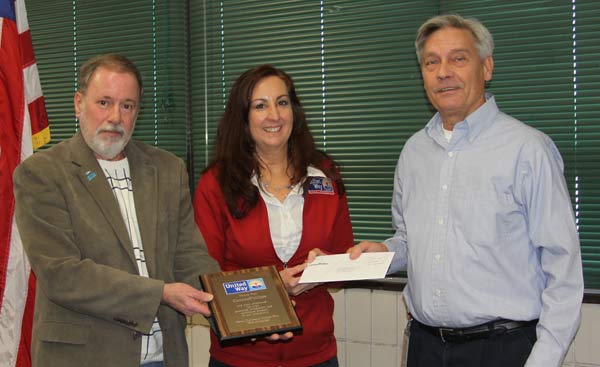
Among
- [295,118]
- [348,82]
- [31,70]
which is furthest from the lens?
[348,82]

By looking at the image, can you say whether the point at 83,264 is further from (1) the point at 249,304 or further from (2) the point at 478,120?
(2) the point at 478,120

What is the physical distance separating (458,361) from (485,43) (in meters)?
1.10

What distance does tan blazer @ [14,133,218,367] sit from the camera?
Result: 6.78ft

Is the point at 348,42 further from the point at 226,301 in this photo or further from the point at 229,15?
the point at 226,301

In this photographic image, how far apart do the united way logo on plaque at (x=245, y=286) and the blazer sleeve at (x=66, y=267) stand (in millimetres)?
265

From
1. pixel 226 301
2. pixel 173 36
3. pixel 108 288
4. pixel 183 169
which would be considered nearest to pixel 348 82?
pixel 173 36

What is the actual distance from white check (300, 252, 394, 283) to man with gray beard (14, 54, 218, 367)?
0.38m

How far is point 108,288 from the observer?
2062mm

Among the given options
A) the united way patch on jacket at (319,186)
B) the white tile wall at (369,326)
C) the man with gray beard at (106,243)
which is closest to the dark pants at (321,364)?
the man with gray beard at (106,243)

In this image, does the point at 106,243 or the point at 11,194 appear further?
the point at 11,194

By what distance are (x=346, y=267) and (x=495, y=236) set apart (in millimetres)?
547

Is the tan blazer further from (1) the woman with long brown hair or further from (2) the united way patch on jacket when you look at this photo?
(2) the united way patch on jacket

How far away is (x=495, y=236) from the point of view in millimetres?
2154

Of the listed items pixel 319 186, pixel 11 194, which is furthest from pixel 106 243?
pixel 11 194
